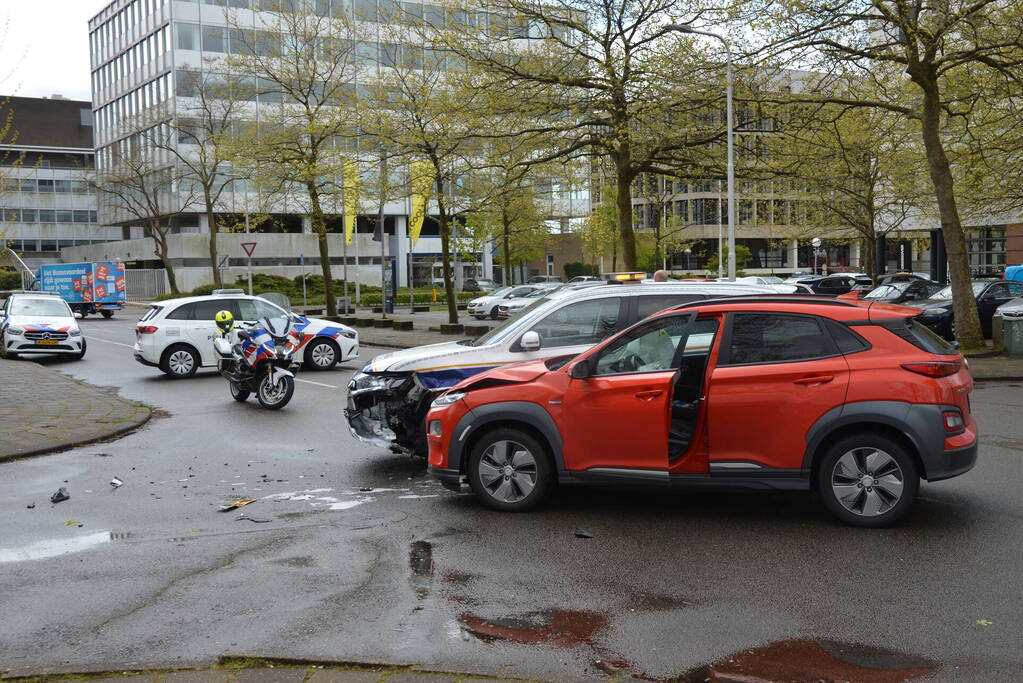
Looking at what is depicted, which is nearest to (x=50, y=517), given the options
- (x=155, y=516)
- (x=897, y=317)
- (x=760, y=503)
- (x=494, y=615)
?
(x=155, y=516)

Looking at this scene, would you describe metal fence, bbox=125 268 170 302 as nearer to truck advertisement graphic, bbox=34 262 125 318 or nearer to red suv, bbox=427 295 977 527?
truck advertisement graphic, bbox=34 262 125 318

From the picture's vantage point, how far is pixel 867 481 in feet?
23.3

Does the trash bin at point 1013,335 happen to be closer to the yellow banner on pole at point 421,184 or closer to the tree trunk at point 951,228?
the tree trunk at point 951,228

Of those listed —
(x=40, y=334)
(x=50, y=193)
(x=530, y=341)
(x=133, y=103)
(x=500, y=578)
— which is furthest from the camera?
(x=50, y=193)

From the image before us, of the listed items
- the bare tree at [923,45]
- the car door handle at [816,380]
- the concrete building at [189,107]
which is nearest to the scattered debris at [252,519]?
the car door handle at [816,380]

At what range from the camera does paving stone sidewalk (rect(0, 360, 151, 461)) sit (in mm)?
11695

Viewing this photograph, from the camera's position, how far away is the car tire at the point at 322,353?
67.4 feet

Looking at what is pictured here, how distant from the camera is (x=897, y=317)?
23.7ft

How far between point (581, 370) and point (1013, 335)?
53.0ft

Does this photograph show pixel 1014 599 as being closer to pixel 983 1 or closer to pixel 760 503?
pixel 760 503

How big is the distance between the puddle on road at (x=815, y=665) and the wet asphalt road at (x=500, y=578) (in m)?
0.01

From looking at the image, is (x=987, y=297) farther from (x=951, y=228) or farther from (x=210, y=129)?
(x=210, y=129)

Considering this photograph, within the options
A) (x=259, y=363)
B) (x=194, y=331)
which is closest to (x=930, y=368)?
(x=259, y=363)

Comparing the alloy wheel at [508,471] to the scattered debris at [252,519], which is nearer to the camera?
the scattered debris at [252,519]
